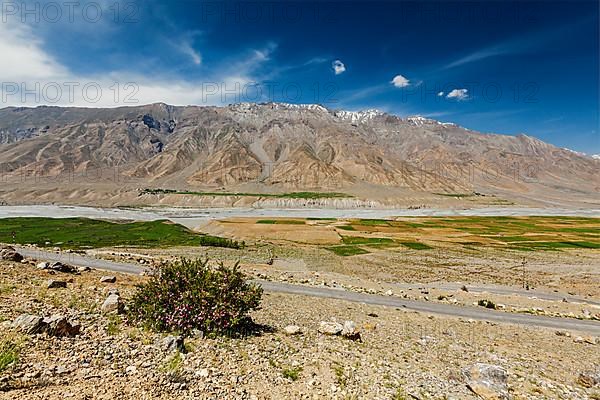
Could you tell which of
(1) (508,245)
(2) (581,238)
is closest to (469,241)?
(1) (508,245)

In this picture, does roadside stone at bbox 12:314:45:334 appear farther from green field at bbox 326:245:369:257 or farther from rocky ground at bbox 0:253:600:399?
green field at bbox 326:245:369:257

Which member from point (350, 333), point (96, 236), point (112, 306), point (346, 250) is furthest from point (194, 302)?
point (96, 236)

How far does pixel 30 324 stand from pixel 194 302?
13.9 ft

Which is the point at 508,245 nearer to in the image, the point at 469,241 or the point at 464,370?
the point at 469,241

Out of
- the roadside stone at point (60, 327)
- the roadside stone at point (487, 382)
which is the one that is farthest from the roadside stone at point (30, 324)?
the roadside stone at point (487, 382)

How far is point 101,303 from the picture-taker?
44.5ft

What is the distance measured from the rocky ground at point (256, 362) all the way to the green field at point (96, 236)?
50.4 metres

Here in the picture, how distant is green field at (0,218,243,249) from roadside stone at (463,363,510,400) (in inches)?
2194

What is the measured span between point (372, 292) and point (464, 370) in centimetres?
1915

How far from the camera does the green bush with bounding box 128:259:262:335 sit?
38.1 feet

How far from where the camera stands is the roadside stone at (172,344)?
9.75 metres

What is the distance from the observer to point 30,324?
9305mm

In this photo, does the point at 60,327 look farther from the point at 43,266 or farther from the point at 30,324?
the point at 43,266

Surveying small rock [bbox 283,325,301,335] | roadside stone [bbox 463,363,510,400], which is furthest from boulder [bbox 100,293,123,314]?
roadside stone [bbox 463,363,510,400]
